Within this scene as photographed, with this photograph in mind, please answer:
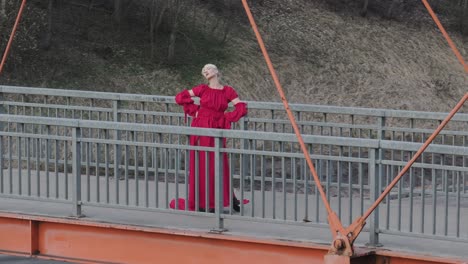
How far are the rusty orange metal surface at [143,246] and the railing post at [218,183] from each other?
10.6 inches

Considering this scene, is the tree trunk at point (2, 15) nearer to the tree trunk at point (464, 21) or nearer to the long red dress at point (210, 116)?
the long red dress at point (210, 116)

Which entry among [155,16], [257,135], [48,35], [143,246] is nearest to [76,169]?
[143,246]

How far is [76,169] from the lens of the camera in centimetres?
1453

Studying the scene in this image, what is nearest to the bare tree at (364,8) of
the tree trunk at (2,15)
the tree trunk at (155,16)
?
the tree trunk at (155,16)

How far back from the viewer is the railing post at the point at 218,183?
44.7 feet

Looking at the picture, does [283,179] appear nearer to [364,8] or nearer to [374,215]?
[374,215]

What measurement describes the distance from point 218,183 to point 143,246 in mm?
978

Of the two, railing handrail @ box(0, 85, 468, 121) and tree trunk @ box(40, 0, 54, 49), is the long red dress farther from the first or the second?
tree trunk @ box(40, 0, 54, 49)

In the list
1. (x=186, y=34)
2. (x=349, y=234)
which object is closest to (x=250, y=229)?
(x=349, y=234)

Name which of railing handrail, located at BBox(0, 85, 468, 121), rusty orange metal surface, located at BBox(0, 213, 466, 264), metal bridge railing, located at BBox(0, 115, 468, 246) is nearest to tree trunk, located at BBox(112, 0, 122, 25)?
railing handrail, located at BBox(0, 85, 468, 121)

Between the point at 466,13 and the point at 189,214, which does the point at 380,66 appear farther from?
the point at 189,214

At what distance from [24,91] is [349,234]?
775cm

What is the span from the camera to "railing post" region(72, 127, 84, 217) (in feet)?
47.4

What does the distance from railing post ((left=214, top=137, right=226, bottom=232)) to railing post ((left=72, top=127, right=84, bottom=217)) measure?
1.57 metres
